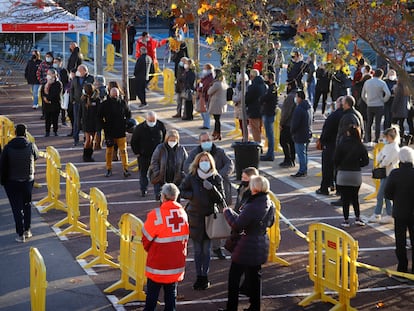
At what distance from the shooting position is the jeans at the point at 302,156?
18922 mm

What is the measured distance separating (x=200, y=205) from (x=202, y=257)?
67cm

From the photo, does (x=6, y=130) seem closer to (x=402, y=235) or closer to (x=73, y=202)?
(x=73, y=202)

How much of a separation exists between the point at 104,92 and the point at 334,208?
6.40 m

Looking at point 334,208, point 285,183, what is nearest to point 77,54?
point 285,183

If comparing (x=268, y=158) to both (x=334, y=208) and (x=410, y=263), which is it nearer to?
(x=334, y=208)

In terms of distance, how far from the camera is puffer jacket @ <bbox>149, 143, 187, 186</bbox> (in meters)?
15.6

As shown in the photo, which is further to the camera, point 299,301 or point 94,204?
point 94,204

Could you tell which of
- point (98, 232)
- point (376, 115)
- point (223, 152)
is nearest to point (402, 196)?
point (223, 152)

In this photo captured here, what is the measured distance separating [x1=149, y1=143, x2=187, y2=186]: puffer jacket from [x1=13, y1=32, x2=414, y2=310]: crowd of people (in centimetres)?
2

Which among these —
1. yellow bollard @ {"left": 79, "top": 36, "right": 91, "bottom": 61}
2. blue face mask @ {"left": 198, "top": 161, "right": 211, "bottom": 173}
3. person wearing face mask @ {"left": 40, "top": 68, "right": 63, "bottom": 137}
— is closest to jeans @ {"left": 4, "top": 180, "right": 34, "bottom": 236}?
blue face mask @ {"left": 198, "top": 161, "right": 211, "bottom": 173}

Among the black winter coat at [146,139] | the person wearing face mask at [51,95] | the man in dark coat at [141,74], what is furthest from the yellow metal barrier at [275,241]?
the man in dark coat at [141,74]

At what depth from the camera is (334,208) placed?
16828 millimetres

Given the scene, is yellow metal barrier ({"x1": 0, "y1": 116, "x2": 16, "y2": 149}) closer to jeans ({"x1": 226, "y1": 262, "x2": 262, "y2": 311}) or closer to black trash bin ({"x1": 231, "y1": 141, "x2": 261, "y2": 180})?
black trash bin ({"x1": 231, "y1": 141, "x2": 261, "y2": 180})

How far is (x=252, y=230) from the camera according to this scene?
11.1 m
